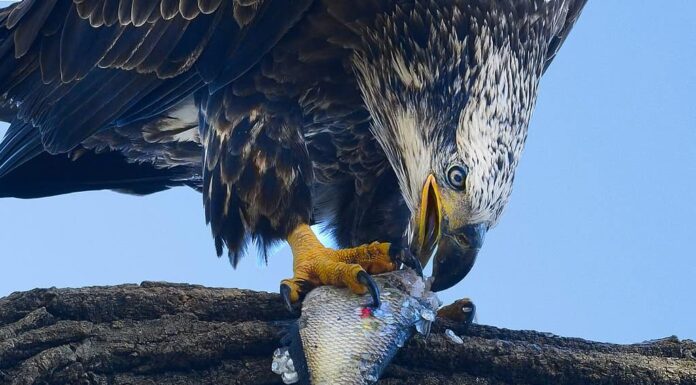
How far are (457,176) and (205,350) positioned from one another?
1.17 meters

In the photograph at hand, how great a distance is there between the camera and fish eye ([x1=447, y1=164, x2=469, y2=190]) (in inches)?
162

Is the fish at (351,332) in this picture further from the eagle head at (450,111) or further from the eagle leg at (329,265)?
the eagle head at (450,111)

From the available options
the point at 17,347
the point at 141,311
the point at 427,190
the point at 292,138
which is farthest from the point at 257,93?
the point at 17,347

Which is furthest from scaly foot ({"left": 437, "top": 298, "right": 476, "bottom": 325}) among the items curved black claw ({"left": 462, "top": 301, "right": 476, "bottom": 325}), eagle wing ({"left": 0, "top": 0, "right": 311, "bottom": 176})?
eagle wing ({"left": 0, "top": 0, "right": 311, "bottom": 176})

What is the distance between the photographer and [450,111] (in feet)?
14.4

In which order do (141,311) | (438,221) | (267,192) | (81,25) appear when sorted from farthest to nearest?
1. (81,25)
2. (267,192)
3. (438,221)
4. (141,311)

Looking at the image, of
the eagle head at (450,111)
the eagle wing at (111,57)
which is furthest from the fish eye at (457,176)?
the eagle wing at (111,57)

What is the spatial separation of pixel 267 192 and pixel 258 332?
898 mm

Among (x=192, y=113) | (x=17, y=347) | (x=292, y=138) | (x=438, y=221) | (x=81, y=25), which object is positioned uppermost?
(x=81, y=25)

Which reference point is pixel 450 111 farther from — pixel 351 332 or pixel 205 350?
pixel 205 350

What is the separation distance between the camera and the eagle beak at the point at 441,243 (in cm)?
402

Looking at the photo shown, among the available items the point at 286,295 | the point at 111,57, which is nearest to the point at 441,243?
the point at 286,295

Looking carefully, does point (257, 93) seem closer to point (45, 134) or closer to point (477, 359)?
point (45, 134)

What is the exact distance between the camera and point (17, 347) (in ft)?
11.8
